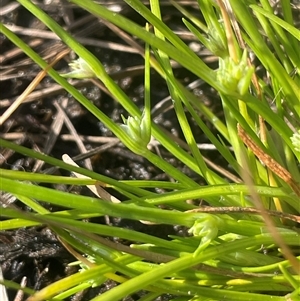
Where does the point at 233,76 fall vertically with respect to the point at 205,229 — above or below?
above

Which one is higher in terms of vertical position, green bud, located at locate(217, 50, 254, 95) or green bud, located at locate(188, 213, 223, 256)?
green bud, located at locate(217, 50, 254, 95)

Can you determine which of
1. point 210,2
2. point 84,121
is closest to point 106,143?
point 84,121

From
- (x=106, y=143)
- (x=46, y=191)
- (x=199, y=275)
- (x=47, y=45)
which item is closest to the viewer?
(x=46, y=191)

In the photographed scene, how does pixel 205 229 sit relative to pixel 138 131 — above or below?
below

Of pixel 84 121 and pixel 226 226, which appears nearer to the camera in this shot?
pixel 226 226

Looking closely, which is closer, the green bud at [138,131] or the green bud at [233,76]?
the green bud at [233,76]

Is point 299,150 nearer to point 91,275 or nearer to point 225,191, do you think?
point 225,191

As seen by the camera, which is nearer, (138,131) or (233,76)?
(233,76)

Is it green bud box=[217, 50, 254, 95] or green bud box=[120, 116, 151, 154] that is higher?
green bud box=[217, 50, 254, 95]

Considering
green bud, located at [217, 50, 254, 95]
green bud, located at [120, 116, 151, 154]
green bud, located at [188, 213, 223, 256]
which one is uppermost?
green bud, located at [217, 50, 254, 95]

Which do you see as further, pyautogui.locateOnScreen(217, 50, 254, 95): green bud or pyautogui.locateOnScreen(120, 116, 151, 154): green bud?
pyautogui.locateOnScreen(120, 116, 151, 154): green bud

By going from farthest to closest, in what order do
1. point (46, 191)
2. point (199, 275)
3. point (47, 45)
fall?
point (47, 45) → point (199, 275) → point (46, 191)
